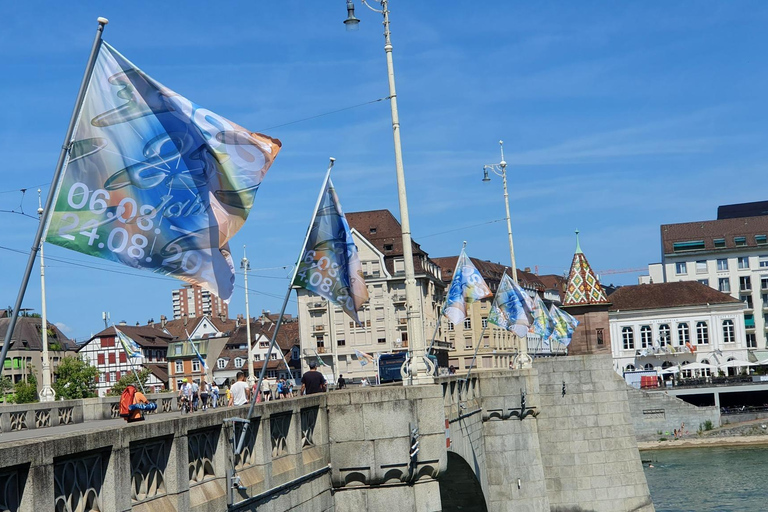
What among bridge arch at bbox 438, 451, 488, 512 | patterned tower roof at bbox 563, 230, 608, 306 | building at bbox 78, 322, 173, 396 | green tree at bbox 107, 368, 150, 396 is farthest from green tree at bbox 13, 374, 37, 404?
bridge arch at bbox 438, 451, 488, 512

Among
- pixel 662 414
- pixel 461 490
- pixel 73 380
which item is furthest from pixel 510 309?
pixel 662 414

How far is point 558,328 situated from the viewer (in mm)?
47031

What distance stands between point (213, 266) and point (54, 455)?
391cm

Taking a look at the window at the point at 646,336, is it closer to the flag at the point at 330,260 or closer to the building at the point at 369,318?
the building at the point at 369,318

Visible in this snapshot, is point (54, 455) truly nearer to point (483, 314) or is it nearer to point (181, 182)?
point (181, 182)

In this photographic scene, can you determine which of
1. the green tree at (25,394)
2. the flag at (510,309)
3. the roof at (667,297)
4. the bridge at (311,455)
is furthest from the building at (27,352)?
the bridge at (311,455)

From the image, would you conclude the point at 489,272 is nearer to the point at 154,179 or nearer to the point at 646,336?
the point at 646,336

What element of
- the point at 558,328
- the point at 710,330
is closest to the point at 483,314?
the point at 710,330

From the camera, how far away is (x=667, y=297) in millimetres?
110625

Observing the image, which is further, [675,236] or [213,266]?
[675,236]

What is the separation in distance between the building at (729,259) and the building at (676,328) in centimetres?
1281

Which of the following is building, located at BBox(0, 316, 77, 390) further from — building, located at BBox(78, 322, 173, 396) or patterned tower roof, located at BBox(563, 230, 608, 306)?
patterned tower roof, located at BBox(563, 230, 608, 306)

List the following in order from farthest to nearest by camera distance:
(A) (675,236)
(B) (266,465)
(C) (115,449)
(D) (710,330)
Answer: (A) (675,236) < (D) (710,330) < (B) (266,465) < (C) (115,449)

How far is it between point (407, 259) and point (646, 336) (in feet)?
311
